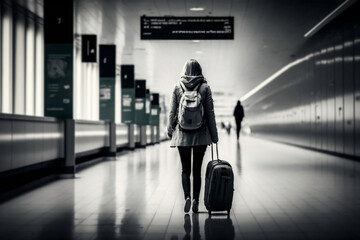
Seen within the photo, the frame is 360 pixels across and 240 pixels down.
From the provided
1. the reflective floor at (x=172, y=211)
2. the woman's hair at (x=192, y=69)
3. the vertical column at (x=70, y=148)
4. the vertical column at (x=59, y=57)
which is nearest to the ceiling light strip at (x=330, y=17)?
the reflective floor at (x=172, y=211)

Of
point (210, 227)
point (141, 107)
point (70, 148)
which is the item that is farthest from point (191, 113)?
A: point (141, 107)

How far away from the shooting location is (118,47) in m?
18.0

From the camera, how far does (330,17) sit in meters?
13.9

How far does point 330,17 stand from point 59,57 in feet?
28.1

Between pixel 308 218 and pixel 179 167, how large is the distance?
21.6 ft

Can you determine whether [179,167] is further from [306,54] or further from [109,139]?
[306,54]

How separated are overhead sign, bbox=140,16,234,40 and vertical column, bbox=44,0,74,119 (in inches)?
103

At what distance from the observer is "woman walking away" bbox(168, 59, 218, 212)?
16.3 feet

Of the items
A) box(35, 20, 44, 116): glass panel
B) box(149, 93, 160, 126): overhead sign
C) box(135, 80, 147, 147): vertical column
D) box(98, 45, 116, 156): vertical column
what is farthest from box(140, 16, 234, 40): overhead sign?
box(149, 93, 160, 126): overhead sign

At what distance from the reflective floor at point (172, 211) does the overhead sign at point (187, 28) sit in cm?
413

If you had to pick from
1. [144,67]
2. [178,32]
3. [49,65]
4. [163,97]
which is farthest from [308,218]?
[163,97]

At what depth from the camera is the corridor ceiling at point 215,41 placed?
11.8 meters

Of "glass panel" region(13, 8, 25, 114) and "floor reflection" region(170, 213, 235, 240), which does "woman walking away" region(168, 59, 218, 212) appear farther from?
"glass panel" region(13, 8, 25, 114)

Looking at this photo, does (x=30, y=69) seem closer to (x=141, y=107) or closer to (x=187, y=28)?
(x=187, y=28)
